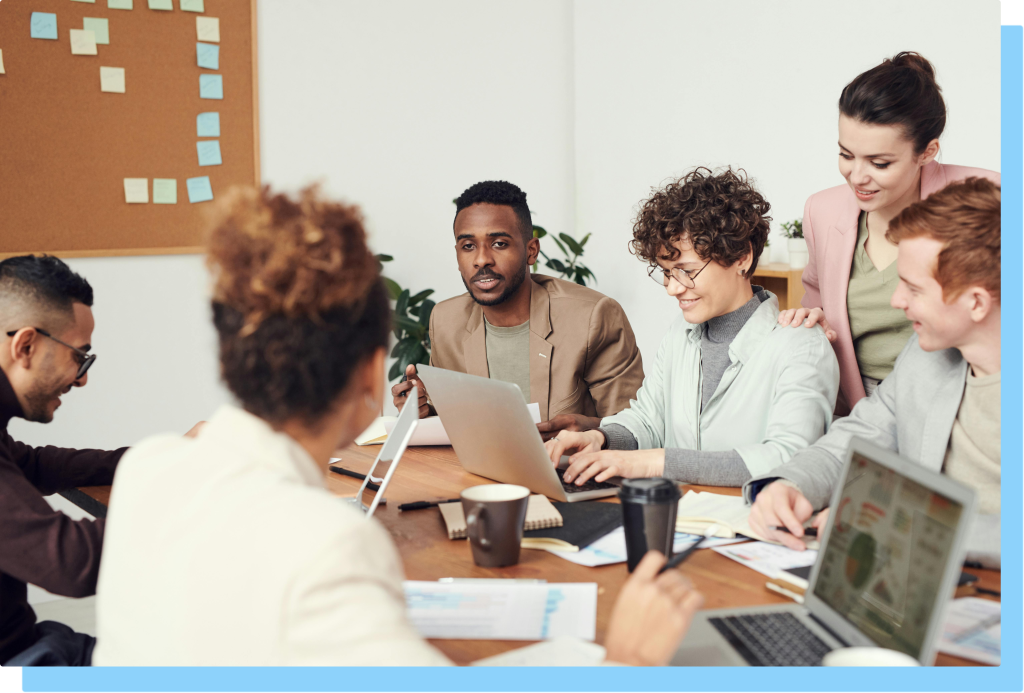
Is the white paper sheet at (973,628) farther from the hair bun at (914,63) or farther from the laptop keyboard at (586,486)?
the hair bun at (914,63)

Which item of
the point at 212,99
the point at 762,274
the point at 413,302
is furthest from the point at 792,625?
the point at 212,99

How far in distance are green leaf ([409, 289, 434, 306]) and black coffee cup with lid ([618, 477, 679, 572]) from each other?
107 inches

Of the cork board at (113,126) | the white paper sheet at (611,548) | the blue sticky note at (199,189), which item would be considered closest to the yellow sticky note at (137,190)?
the cork board at (113,126)

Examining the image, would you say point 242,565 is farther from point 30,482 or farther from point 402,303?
point 402,303

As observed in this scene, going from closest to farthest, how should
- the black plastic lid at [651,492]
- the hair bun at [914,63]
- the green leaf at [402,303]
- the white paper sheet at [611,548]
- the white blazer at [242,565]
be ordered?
1. the white blazer at [242,565]
2. the black plastic lid at [651,492]
3. the white paper sheet at [611,548]
4. the hair bun at [914,63]
5. the green leaf at [402,303]

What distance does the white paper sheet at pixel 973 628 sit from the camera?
92cm

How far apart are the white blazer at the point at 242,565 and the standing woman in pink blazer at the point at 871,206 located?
1.27 m

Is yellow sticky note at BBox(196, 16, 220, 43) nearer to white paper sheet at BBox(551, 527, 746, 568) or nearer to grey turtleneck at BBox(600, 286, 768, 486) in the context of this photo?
grey turtleneck at BBox(600, 286, 768, 486)

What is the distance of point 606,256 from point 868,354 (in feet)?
7.88

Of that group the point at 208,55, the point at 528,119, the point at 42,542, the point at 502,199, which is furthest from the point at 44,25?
the point at 42,542

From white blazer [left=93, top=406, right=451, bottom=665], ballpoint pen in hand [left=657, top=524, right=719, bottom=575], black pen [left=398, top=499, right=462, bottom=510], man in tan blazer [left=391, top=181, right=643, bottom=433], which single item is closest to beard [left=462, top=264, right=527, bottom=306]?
man in tan blazer [left=391, top=181, right=643, bottom=433]

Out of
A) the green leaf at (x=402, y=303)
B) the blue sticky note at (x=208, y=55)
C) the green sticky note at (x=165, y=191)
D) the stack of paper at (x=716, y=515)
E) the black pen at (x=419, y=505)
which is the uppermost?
the blue sticky note at (x=208, y=55)

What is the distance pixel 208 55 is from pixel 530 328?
2.03m

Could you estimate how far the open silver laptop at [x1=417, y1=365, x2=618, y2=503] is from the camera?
147 cm
